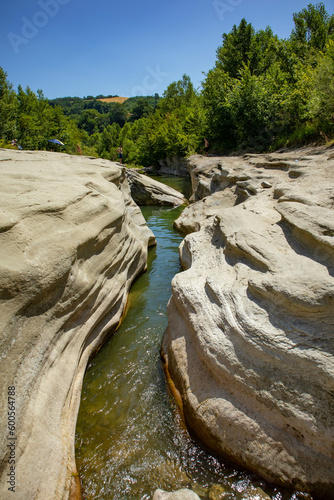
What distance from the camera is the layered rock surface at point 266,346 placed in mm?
2871

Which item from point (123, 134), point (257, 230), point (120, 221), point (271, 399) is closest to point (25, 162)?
point (120, 221)

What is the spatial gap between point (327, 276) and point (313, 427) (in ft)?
4.89

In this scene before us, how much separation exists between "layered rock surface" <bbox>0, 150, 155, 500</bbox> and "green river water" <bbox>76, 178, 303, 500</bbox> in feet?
0.85

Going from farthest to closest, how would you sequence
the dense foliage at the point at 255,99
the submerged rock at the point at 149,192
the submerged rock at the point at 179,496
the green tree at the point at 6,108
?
the green tree at the point at 6,108 → the submerged rock at the point at 149,192 → the dense foliage at the point at 255,99 → the submerged rock at the point at 179,496

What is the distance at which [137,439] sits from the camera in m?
3.52

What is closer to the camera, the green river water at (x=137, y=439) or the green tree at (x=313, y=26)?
the green river water at (x=137, y=439)

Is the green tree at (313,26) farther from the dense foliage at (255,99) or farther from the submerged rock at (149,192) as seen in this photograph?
the submerged rock at (149,192)

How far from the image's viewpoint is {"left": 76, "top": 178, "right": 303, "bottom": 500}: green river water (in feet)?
9.78

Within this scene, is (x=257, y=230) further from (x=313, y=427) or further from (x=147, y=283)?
(x=147, y=283)

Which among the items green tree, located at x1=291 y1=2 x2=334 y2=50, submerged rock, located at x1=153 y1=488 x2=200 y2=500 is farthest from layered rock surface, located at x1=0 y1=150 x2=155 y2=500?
green tree, located at x1=291 y1=2 x2=334 y2=50

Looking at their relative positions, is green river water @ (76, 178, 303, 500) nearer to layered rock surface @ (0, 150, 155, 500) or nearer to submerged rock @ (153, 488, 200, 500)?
layered rock surface @ (0, 150, 155, 500)

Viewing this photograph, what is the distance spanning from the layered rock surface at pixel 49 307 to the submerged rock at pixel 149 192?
35.7 feet

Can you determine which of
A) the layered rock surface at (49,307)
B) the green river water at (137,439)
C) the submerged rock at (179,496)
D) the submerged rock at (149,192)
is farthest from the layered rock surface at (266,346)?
the submerged rock at (149,192)

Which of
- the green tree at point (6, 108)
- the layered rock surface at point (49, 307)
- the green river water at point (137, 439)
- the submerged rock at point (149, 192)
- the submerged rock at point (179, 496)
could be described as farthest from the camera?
the green tree at point (6, 108)
